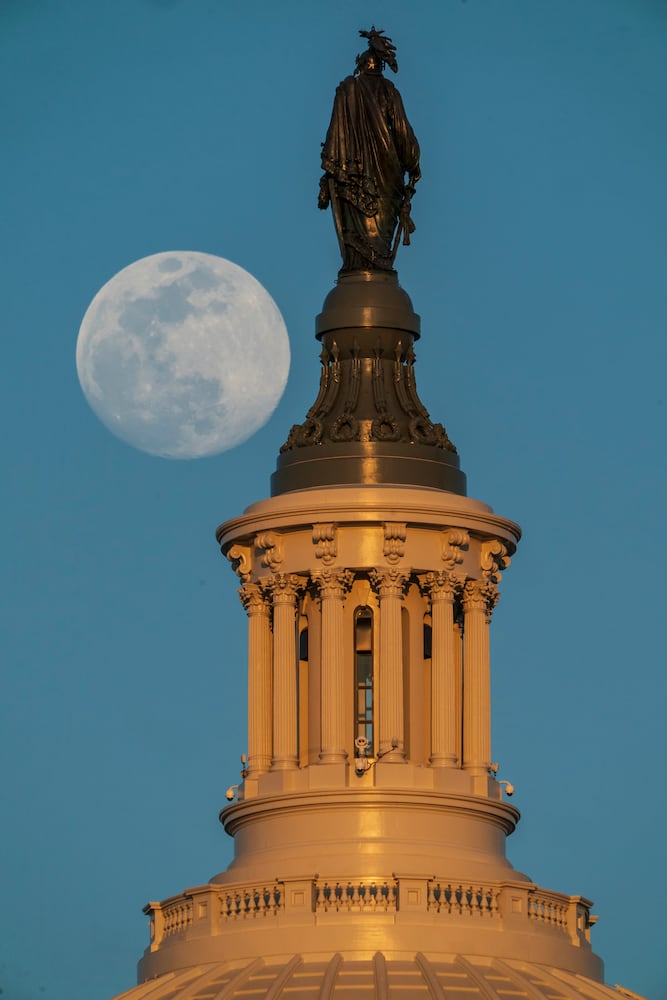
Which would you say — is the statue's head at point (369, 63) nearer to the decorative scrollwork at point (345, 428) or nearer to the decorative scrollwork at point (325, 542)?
the decorative scrollwork at point (345, 428)

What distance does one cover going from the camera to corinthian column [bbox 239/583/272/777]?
10650 cm

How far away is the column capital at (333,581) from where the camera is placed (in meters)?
106

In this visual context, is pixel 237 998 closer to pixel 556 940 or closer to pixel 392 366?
pixel 556 940

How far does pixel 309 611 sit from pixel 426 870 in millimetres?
6930

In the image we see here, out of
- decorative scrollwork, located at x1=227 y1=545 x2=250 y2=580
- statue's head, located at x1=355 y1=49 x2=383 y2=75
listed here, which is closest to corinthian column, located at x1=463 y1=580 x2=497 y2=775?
decorative scrollwork, located at x1=227 y1=545 x2=250 y2=580

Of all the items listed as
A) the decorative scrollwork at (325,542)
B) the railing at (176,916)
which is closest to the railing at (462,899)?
the railing at (176,916)

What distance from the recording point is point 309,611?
107 meters

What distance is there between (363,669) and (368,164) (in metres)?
11.6

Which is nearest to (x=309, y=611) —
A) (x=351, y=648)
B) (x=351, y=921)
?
(x=351, y=648)

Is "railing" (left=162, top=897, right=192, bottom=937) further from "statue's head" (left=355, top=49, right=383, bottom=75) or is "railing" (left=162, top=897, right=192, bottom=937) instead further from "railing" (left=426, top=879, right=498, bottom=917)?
"statue's head" (left=355, top=49, right=383, bottom=75)

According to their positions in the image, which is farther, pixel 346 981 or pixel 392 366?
pixel 392 366

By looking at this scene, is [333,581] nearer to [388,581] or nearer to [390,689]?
[388,581]

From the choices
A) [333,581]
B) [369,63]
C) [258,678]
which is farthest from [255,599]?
[369,63]

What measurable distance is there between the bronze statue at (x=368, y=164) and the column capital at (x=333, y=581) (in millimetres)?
7882
